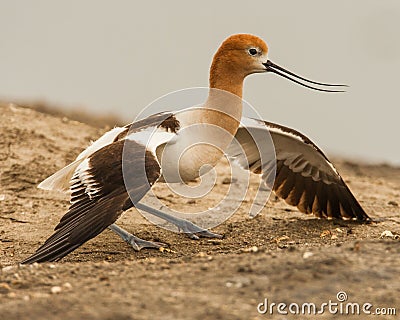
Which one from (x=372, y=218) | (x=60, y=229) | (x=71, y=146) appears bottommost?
(x=60, y=229)

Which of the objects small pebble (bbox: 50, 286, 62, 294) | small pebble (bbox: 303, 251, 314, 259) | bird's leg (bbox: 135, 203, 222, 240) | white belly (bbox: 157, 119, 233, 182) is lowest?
small pebble (bbox: 50, 286, 62, 294)

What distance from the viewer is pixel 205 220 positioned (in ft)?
23.9

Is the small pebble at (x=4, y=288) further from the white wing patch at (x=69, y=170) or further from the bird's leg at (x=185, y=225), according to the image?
the bird's leg at (x=185, y=225)

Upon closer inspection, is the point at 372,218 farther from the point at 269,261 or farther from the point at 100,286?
the point at 100,286

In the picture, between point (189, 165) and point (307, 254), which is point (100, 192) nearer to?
point (189, 165)

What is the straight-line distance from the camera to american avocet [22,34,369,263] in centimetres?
526

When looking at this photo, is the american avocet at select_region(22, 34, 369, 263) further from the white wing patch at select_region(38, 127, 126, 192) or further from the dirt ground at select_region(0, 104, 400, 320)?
the dirt ground at select_region(0, 104, 400, 320)

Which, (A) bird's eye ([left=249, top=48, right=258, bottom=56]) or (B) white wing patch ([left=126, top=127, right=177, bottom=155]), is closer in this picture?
(B) white wing patch ([left=126, top=127, right=177, bottom=155])

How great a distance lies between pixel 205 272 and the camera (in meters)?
4.38

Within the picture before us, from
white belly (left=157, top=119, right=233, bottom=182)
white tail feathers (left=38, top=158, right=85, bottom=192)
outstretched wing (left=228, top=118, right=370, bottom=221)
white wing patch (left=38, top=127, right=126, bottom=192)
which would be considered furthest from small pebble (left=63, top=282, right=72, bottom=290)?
outstretched wing (left=228, top=118, right=370, bottom=221)

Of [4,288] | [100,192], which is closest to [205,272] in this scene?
[4,288]

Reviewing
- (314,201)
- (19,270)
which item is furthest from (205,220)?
(19,270)

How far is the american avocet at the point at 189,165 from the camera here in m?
5.26

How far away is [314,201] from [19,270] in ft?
10.6
